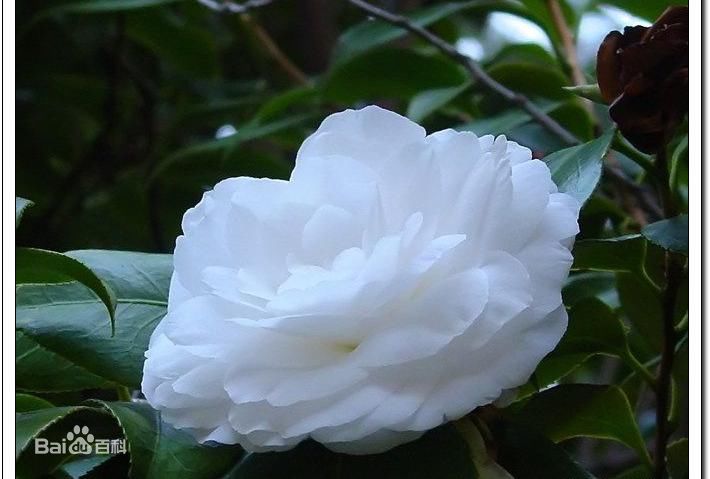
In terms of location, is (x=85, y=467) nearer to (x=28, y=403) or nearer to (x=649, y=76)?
(x=28, y=403)


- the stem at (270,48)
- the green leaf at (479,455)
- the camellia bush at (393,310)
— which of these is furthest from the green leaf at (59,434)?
the stem at (270,48)

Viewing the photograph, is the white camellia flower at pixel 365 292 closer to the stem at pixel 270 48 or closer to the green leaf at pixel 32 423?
the green leaf at pixel 32 423

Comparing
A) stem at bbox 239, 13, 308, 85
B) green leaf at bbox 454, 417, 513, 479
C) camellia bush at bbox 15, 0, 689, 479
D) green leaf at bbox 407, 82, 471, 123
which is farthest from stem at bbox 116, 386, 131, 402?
stem at bbox 239, 13, 308, 85

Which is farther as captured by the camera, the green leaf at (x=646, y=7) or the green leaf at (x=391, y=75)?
the green leaf at (x=391, y=75)

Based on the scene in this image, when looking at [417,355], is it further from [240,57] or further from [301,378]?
[240,57]

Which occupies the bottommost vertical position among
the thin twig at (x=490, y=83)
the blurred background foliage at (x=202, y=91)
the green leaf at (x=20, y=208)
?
the blurred background foliage at (x=202, y=91)

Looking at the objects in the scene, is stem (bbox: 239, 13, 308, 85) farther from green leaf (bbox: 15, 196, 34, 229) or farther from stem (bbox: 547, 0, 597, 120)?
green leaf (bbox: 15, 196, 34, 229)
